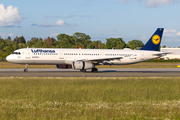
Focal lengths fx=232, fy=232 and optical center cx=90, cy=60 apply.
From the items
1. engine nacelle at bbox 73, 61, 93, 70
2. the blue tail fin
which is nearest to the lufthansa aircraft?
engine nacelle at bbox 73, 61, 93, 70

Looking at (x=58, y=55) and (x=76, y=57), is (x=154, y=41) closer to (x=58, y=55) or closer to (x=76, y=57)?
(x=76, y=57)

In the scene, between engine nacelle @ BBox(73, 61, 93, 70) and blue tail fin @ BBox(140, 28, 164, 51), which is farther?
blue tail fin @ BBox(140, 28, 164, 51)

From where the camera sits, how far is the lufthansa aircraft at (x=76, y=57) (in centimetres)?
3816

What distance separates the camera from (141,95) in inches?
616

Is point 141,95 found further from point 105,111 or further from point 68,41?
point 68,41

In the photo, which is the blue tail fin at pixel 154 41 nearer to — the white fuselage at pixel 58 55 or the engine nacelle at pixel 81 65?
the white fuselage at pixel 58 55

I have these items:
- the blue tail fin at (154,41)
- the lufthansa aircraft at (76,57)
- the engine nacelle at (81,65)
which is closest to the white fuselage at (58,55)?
the lufthansa aircraft at (76,57)

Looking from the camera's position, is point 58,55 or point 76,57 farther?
point 76,57

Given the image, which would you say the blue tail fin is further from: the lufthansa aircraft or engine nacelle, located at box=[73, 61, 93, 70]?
engine nacelle, located at box=[73, 61, 93, 70]

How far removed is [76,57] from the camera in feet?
131

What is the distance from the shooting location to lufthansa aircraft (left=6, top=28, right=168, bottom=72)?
38.2m

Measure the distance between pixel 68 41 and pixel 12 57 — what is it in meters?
148

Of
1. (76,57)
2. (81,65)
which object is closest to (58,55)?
(76,57)

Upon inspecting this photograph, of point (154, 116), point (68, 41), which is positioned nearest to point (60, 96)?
point (154, 116)
